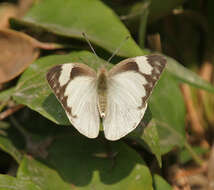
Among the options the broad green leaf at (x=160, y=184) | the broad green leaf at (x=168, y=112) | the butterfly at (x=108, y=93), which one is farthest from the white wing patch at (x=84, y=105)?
the broad green leaf at (x=160, y=184)

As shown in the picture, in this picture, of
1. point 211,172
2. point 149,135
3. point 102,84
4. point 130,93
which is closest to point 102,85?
point 102,84

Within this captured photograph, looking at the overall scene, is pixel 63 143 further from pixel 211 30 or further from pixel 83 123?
pixel 211 30

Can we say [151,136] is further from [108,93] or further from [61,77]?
[61,77]

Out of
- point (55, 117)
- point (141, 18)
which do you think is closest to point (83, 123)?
point (55, 117)

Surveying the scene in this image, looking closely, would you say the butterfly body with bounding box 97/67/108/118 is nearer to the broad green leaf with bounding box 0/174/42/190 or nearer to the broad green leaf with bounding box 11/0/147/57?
the broad green leaf with bounding box 11/0/147/57

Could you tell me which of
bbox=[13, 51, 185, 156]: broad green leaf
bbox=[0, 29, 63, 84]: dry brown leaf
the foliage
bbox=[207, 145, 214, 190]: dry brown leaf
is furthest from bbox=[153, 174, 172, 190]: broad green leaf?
bbox=[0, 29, 63, 84]: dry brown leaf
